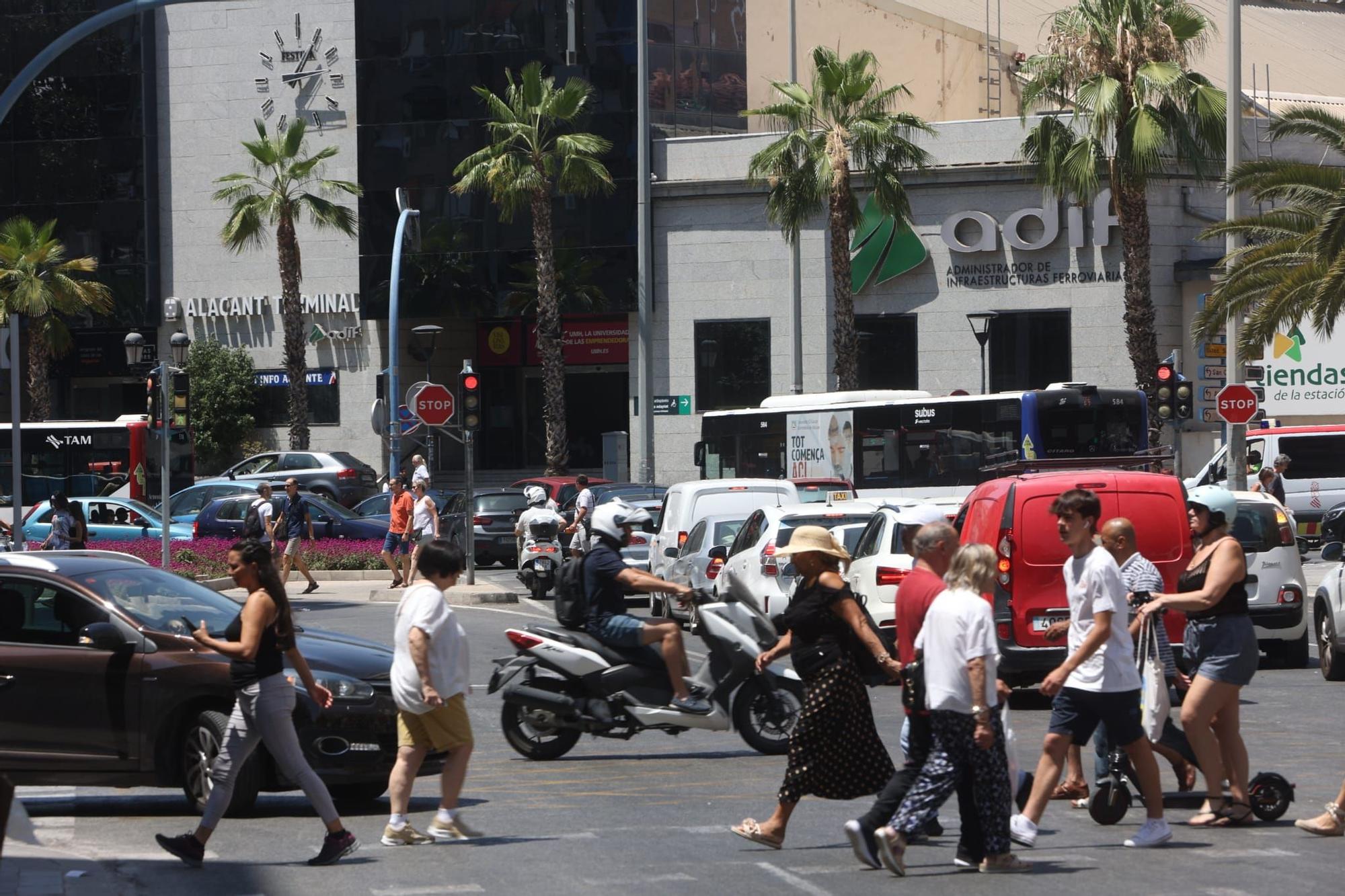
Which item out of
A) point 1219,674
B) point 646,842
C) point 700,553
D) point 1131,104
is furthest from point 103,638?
point 1131,104

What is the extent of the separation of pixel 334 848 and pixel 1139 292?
3145 cm

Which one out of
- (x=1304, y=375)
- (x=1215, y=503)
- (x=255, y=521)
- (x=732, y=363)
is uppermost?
(x=732, y=363)

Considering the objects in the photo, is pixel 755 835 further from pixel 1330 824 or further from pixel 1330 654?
pixel 1330 654

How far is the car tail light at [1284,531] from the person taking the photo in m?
16.9

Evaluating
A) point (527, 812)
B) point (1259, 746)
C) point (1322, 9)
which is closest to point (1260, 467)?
point (1259, 746)

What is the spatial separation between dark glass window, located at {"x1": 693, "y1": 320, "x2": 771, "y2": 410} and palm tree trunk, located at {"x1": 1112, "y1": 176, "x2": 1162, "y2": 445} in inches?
495

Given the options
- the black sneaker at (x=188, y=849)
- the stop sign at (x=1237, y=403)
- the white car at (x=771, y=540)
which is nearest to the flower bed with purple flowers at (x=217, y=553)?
the white car at (x=771, y=540)

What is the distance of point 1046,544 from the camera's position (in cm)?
1377

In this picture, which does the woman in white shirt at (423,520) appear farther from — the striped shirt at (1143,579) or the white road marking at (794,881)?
the white road marking at (794,881)

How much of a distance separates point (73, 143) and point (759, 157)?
23627 millimetres

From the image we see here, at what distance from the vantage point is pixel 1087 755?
39.7ft

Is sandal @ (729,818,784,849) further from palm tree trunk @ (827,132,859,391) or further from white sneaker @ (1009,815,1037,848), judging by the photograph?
palm tree trunk @ (827,132,859,391)

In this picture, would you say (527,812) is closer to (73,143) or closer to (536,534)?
(536,534)

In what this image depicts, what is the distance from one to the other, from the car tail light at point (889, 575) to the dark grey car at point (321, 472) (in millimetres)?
29595
